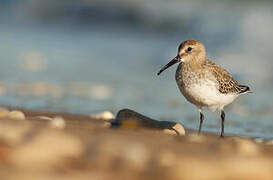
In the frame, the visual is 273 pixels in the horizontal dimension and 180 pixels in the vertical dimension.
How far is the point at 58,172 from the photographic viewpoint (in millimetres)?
3760

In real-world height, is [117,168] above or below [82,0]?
below

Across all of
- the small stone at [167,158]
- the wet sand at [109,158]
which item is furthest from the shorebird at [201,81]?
the small stone at [167,158]

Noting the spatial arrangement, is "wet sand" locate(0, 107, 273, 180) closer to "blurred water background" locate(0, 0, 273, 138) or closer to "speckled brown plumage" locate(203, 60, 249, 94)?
"speckled brown plumage" locate(203, 60, 249, 94)

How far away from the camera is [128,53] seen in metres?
13.2

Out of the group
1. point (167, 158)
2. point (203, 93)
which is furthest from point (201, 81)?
point (167, 158)

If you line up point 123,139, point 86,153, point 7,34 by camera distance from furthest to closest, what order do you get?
point 7,34 → point 123,139 → point 86,153

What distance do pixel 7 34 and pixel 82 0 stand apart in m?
4.53

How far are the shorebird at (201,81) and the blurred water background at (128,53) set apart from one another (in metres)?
0.79

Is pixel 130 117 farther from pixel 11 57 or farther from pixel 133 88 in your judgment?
pixel 11 57

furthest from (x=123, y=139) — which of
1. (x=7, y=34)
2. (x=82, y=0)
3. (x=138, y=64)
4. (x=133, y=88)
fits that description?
(x=82, y=0)

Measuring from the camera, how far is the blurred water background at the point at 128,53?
28.6ft

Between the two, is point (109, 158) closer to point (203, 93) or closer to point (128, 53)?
point (203, 93)

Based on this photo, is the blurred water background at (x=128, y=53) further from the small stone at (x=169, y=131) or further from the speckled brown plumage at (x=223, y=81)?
the small stone at (x=169, y=131)

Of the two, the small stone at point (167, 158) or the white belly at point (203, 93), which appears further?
the white belly at point (203, 93)
